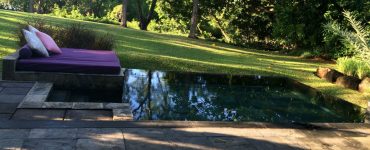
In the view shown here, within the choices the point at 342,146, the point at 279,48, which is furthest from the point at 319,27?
the point at 342,146

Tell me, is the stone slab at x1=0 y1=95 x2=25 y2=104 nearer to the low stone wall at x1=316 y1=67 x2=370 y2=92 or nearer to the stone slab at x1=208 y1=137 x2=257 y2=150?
the stone slab at x1=208 y1=137 x2=257 y2=150

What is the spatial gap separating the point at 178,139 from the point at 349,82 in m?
6.96

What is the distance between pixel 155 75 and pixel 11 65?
3687 mm

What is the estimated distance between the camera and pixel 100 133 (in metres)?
4.21

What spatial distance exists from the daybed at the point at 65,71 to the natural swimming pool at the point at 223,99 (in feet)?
0.64

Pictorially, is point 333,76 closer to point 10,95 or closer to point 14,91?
point 14,91

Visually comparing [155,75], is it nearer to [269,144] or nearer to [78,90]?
[78,90]

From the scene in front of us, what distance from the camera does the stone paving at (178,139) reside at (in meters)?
3.86

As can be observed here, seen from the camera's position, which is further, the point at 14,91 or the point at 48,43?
the point at 48,43

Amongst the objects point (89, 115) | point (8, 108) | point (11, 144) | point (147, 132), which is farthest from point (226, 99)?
point (11, 144)

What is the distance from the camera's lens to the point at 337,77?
10.4 metres

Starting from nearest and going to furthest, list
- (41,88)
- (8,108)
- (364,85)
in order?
(8,108), (41,88), (364,85)

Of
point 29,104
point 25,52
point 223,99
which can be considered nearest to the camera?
point 29,104

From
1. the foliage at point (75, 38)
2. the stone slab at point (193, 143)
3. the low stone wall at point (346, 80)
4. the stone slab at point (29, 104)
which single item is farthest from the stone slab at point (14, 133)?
the low stone wall at point (346, 80)
